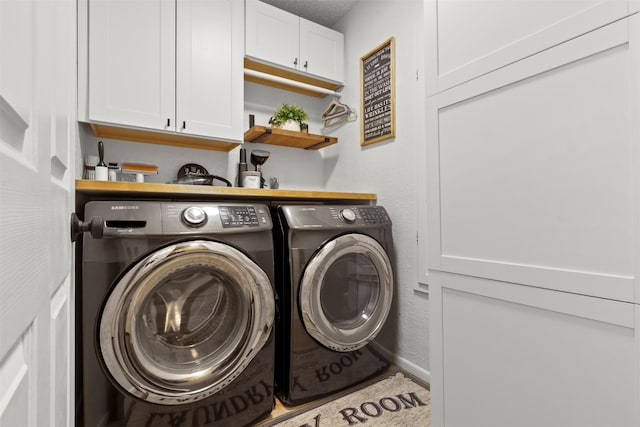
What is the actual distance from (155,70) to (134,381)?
5.13 feet

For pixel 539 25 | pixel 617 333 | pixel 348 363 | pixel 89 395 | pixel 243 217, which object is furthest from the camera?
pixel 348 363

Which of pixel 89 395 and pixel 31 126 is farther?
pixel 89 395

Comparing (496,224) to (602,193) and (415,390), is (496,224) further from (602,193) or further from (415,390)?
(415,390)

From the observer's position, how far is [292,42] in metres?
2.28

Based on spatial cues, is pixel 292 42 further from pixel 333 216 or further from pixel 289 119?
pixel 333 216

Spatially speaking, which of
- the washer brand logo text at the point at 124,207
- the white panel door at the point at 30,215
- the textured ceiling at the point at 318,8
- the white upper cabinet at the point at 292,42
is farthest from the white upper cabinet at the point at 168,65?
the white panel door at the point at 30,215

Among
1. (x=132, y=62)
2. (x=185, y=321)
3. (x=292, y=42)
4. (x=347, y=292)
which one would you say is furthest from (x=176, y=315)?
(x=292, y=42)

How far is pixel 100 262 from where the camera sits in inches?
44.9

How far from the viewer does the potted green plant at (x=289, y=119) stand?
7.52 feet

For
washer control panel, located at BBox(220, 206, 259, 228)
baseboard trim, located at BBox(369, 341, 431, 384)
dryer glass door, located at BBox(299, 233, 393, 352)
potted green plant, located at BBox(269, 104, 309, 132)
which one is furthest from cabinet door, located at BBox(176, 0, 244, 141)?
baseboard trim, located at BBox(369, 341, 431, 384)

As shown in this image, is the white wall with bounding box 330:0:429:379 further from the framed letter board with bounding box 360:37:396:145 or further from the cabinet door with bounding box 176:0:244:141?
the cabinet door with bounding box 176:0:244:141

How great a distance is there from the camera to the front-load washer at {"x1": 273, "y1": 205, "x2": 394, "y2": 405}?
1.53m

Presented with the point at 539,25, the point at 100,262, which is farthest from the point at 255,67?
the point at 539,25

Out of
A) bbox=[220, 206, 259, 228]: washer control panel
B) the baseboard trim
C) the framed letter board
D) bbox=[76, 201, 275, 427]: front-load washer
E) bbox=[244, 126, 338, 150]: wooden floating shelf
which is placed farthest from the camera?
bbox=[244, 126, 338, 150]: wooden floating shelf
